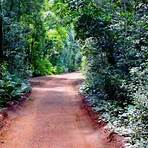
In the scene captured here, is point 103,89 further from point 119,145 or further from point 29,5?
point 29,5

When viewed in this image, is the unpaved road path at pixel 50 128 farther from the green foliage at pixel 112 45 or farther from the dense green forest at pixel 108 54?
the green foliage at pixel 112 45

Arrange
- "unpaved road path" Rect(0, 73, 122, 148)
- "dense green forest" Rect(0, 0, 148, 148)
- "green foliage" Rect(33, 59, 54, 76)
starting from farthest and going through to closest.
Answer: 1. "green foliage" Rect(33, 59, 54, 76)
2. "dense green forest" Rect(0, 0, 148, 148)
3. "unpaved road path" Rect(0, 73, 122, 148)

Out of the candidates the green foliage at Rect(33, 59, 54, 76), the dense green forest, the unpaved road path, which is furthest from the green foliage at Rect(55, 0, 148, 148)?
the green foliage at Rect(33, 59, 54, 76)

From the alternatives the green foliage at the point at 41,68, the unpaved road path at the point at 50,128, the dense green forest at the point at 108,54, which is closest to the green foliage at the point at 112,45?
the dense green forest at the point at 108,54

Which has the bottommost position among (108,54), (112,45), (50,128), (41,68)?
(50,128)

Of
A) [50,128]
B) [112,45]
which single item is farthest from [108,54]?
[50,128]

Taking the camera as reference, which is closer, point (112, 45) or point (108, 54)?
point (112, 45)

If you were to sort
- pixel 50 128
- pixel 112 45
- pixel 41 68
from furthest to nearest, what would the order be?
pixel 41 68 → pixel 112 45 → pixel 50 128

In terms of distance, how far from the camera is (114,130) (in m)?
12.6

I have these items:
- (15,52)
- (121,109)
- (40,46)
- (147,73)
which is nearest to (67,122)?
(121,109)

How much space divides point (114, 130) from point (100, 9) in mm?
→ 8659

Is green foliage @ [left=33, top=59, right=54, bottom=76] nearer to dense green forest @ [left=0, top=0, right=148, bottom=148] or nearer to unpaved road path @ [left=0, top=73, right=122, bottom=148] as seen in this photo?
dense green forest @ [left=0, top=0, right=148, bottom=148]

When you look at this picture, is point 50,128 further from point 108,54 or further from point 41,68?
point 41,68

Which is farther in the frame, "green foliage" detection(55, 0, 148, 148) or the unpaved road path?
"green foliage" detection(55, 0, 148, 148)
